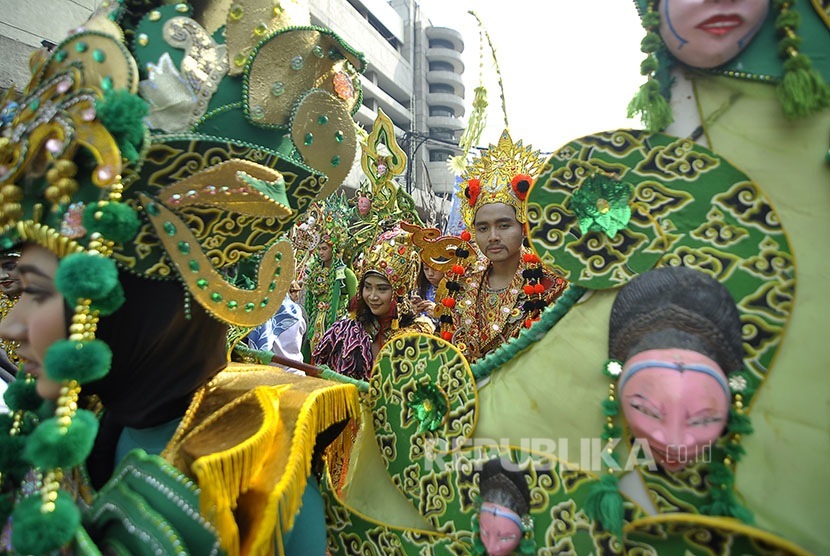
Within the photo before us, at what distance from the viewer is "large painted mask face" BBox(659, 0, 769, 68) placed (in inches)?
43.3

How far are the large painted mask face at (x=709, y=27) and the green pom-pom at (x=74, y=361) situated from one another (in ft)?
4.78

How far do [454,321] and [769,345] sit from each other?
8.73 ft

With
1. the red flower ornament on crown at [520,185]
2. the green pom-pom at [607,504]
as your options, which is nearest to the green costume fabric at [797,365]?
the green pom-pom at [607,504]

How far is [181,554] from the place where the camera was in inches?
43.4

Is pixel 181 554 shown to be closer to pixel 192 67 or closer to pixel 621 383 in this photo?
pixel 621 383

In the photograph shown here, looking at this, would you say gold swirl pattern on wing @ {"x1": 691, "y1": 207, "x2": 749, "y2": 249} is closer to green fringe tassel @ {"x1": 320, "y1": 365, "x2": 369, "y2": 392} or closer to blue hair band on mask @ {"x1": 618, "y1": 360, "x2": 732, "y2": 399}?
blue hair band on mask @ {"x1": 618, "y1": 360, "x2": 732, "y2": 399}

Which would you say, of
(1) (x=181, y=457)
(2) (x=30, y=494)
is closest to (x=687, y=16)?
(1) (x=181, y=457)

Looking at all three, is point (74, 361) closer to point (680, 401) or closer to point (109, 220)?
point (109, 220)

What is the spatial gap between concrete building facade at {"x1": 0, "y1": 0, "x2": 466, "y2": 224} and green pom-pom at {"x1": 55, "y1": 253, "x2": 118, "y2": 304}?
51.2ft

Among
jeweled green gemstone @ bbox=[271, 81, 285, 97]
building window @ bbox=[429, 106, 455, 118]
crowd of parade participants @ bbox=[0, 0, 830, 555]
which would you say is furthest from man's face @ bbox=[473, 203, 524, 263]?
building window @ bbox=[429, 106, 455, 118]

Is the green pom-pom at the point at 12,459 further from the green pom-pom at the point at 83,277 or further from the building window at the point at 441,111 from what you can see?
the building window at the point at 441,111

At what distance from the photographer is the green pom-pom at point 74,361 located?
3.68 feet


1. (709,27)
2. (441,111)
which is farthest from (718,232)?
(441,111)

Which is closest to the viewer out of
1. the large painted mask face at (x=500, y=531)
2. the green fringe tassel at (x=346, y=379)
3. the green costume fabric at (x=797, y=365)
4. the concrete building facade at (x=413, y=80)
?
the green costume fabric at (x=797, y=365)
